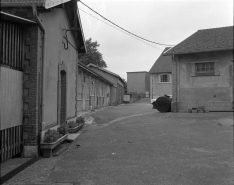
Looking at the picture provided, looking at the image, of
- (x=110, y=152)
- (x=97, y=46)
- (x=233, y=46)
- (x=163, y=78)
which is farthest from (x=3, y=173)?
(x=97, y=46)

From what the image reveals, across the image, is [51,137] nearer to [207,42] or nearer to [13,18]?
[13,18]

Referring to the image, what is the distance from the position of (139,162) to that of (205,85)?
12.1 meters

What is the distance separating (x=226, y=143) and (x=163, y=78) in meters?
23.4

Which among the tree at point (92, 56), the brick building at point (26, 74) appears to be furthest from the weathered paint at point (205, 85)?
the tree at point (92, 56)

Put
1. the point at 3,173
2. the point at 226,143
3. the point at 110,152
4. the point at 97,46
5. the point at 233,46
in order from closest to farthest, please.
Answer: the point at 3,173 → the point at 110,152 → the point at 226,143 → the point at 233,46 → the point at 97,46

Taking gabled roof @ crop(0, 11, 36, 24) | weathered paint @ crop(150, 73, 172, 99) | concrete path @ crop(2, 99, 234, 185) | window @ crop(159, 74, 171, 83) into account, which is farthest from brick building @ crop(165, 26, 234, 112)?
weathered paint @ crop(150, 73, 172, 99)

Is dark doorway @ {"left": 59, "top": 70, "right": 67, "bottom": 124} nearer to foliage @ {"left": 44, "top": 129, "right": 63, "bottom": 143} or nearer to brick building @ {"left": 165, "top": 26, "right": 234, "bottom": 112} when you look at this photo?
foliage @ {"left": 44, "top": 129, "right": 63, "bottom": 143}

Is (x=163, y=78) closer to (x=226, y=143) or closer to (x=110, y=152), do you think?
(x=226, y=143)

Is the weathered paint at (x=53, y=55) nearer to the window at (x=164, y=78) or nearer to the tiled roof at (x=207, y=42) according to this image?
the tiled roof at (x=207, y=42)

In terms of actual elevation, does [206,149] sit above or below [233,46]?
below

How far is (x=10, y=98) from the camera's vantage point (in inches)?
209

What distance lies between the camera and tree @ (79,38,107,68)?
43.8 metres

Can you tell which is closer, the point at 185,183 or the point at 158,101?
the point at 185,183

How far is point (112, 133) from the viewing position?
940cm
